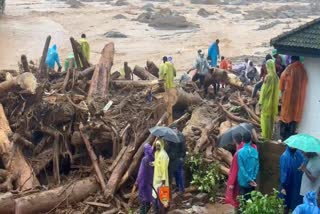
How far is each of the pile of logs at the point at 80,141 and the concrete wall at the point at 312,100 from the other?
1564 millimetres

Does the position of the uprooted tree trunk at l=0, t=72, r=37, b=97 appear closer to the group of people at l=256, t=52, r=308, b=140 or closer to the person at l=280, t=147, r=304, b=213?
the group of people at l=256, t=52, r=308, b=140

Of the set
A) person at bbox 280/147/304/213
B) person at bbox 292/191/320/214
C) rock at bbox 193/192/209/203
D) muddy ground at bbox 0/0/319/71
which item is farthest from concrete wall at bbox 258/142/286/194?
muddy ground at bbox 0/0/319/71

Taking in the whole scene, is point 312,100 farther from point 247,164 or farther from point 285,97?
point 247,164

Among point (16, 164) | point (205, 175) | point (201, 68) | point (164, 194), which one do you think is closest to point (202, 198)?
point (205, 175)

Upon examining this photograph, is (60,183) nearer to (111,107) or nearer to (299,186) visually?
(111,107)

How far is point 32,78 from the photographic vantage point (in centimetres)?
1300

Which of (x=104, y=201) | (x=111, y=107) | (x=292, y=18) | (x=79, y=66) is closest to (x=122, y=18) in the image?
(x=292, y=18)

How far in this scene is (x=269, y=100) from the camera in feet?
38.3

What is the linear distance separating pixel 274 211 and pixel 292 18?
4697 centimetres

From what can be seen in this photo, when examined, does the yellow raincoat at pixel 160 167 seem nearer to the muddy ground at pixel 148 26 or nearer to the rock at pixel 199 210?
the rock at pixel 199 210

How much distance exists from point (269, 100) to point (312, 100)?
0.95 metres

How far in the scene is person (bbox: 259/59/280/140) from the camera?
1161 centimetres

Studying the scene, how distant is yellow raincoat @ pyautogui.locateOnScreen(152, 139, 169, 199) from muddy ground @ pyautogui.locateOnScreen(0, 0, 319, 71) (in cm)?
2097

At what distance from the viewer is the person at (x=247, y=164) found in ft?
29.3
